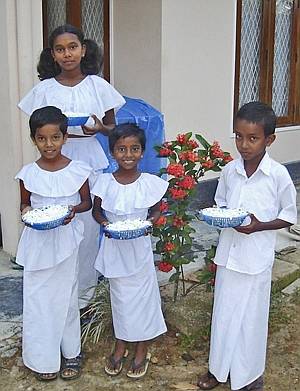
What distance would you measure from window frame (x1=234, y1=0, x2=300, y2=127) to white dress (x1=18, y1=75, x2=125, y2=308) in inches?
126

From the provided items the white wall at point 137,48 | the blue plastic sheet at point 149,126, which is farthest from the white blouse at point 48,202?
the white wall at point 137,48

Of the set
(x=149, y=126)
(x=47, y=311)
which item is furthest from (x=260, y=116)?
(x=149, y=126)

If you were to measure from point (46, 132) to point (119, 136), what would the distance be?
33 centimetres

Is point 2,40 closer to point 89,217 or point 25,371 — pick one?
point 89,217

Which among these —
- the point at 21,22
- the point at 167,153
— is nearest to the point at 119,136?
the point at 167,153

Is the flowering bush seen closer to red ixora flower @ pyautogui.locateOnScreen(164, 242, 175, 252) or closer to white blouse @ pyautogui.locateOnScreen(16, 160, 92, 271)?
red ixora flower @ pyautogui.locateOnScreen(164, 242, 175, 252)

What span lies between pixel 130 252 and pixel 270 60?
4393 millimetres

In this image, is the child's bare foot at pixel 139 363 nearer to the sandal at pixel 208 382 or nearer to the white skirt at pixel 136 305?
the white skirt at pixel 136 305

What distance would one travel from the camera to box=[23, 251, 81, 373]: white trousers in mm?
2637

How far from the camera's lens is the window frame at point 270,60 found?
5.94 meters

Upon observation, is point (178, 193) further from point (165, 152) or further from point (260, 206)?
point (260, 206)

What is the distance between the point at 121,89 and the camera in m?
5.21

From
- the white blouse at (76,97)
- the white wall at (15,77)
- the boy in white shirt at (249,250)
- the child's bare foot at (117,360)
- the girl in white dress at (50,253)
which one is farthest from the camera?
the white wall at (15,77)

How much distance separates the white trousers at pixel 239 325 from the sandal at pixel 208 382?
3.6 inches
